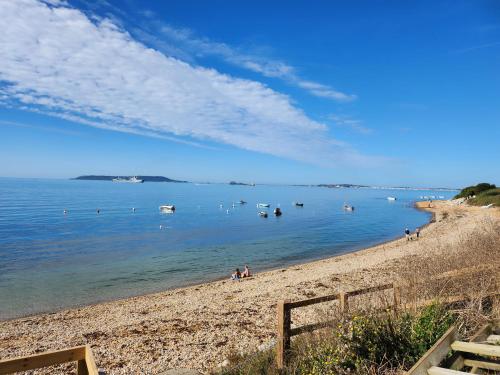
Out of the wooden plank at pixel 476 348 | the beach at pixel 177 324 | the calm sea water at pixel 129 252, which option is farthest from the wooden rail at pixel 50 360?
the calm sea water at pixel 129 252

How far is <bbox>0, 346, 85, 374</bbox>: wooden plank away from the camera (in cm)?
360

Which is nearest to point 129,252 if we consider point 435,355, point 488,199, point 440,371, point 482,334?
point 482,334

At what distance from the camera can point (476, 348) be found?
4555 mm

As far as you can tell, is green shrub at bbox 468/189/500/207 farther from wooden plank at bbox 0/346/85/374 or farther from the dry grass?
wooden plank at bbox 0/346/85/374

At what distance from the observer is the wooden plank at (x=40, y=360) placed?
3598 mm

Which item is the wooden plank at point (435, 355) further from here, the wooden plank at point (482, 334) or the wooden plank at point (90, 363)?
the wooden plank at point (90, 363)

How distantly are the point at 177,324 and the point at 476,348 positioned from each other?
10.5 meters

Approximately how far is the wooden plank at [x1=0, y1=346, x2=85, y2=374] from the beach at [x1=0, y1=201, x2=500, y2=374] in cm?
556

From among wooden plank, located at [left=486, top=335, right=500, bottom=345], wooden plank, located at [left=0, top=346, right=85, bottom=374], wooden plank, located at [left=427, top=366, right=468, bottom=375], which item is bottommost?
wooden plank, located at [left=486, top=335, right=500, bottom=345]

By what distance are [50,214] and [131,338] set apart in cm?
6208

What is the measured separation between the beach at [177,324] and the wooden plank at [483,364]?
530 centimetres

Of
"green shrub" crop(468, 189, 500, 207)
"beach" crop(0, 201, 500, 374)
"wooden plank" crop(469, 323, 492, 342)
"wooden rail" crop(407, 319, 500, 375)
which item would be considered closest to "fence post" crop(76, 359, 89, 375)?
"wooden rail" crop(407, 319, 500, 375)

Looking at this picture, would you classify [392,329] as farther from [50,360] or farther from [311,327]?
[50,360]

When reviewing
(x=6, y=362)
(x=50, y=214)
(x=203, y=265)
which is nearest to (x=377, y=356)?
(x=6, y=362)
